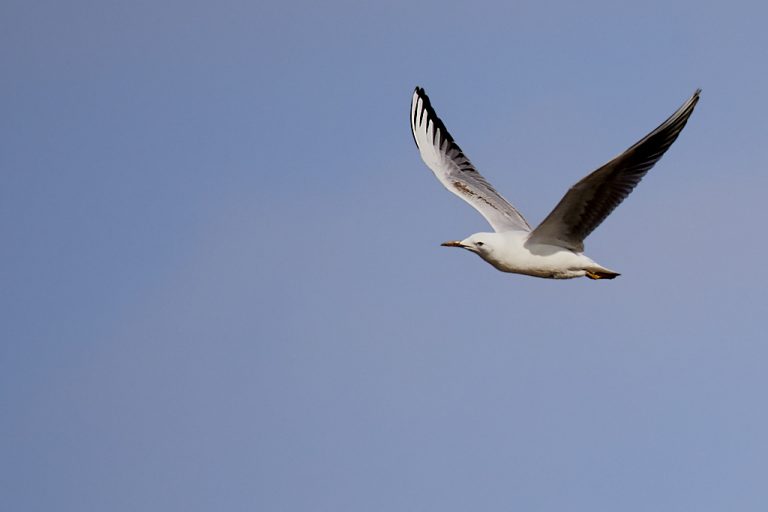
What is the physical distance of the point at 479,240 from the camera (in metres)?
15.8

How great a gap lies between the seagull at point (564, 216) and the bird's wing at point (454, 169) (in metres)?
0.01

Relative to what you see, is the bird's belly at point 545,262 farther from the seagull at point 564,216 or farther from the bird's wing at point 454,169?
the bird's wing at point 454,169

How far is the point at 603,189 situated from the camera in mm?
14688

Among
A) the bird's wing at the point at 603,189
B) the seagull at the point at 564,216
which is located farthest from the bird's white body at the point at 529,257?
the bird's wing at the point at 603,189

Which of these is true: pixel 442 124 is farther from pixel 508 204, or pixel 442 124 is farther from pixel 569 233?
pixel 569 233

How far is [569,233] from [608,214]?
23.3 inches

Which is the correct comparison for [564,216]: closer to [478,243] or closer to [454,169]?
[478,243]

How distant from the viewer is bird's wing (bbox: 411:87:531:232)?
17.3 meters

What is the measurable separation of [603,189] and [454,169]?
14.3 feet

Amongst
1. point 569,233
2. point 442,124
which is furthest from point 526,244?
point 442,124

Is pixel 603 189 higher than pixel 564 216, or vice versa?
pixel 603 189

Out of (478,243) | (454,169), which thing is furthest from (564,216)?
(454,169)

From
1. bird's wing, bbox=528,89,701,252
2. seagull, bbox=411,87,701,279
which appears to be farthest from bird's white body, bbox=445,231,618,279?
bird's wing, bbox=528,89,701,252

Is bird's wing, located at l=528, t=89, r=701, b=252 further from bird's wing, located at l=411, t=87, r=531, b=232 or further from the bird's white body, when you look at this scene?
bird's wing, located at l=411, t=87, r=531, b=232
